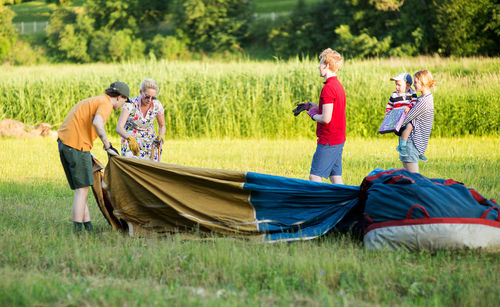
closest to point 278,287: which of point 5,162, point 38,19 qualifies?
point 5,162

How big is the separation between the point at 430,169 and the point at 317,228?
4.89 metres

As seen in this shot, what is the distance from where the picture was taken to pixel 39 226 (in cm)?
604

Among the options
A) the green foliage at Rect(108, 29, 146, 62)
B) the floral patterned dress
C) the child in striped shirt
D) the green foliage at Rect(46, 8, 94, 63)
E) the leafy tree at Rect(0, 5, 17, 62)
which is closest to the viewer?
the child in striped shirt

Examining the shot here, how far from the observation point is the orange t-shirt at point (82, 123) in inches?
215

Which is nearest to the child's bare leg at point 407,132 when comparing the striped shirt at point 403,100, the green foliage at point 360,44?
the striped shirt at point 403,100

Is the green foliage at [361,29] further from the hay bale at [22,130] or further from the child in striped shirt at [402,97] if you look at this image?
the child in striped shirt at [402,97]

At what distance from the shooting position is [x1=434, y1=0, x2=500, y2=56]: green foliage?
34.8 meters

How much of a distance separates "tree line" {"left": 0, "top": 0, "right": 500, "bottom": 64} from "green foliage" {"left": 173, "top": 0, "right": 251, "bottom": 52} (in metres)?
0.09

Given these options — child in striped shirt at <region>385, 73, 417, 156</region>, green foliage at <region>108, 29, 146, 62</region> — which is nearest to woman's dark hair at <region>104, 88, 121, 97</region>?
child in striped shirt at <region>385, 73, 417, 156</region>

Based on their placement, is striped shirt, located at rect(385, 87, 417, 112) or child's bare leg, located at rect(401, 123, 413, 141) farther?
striped shirt, located at rect(385, 87, 417, 112)

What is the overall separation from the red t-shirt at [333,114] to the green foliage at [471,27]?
32.4 m

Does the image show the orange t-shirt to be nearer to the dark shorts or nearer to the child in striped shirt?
the dark shorts

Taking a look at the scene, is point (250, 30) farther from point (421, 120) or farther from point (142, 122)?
point (421, 120)

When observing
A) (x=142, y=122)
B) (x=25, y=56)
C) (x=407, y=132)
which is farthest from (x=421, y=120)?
(x=25, y=56)
